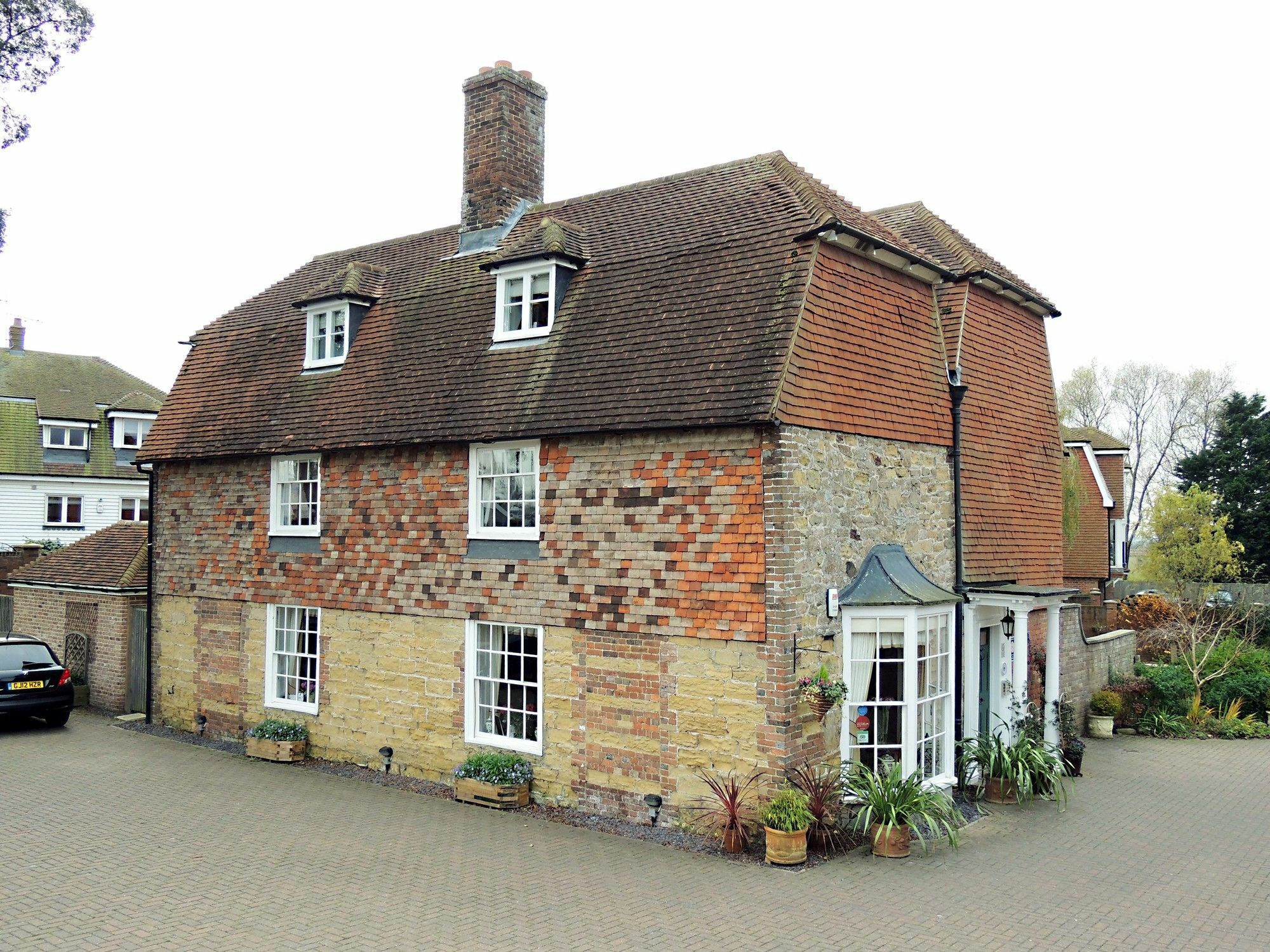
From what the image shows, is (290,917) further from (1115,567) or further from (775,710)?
(1115,567)

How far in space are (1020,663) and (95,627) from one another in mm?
18108

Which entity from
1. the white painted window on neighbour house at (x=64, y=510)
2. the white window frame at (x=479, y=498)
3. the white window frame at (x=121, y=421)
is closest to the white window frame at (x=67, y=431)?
the white window frame at (x=121, y=421)

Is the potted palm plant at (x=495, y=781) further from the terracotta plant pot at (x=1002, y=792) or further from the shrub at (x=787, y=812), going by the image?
the terracotta plant pot at (x=1002, y=792)

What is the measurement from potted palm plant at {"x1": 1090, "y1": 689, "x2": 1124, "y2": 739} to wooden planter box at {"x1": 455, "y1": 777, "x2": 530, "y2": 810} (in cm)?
1163

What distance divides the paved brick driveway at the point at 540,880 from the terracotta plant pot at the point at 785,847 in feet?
0.68

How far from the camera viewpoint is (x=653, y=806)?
39.5ft

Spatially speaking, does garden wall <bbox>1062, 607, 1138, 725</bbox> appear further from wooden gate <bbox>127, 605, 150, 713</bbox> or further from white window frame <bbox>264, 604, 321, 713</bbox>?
wooden gate <bbox>127, 605, 150, 713</bbox>

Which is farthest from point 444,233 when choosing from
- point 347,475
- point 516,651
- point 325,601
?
point 516,651

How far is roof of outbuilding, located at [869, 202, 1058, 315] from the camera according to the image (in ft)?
49.6

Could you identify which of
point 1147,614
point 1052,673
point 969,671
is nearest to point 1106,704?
point 1052,673

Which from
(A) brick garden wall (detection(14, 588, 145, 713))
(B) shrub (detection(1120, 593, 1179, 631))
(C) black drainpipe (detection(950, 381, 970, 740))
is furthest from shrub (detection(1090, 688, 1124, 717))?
(A) brick garden wall (detection(14, 588, 145, 713))

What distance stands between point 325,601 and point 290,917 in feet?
24.4

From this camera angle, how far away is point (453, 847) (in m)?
11.6

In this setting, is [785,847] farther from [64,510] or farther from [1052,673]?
[64,510]
